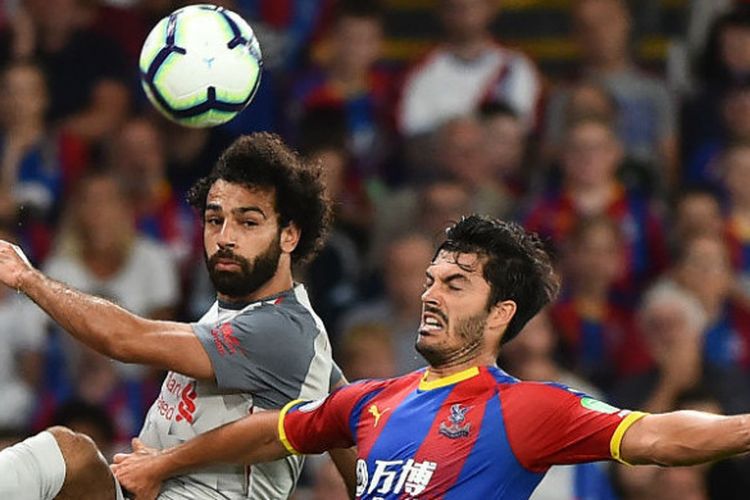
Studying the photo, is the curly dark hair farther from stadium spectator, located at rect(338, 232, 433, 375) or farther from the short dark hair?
stadium spectator, located at rect(338, 232, 433, 375)

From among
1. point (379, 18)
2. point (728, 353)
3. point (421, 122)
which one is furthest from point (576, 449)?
point (379, 18)

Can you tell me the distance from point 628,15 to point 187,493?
630 centimetres

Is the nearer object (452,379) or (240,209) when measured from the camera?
(452,379)

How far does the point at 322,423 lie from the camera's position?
6285mm

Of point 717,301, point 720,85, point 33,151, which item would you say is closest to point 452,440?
point 717,301

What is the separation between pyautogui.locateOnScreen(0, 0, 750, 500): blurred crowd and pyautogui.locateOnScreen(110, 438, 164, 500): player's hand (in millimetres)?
2781

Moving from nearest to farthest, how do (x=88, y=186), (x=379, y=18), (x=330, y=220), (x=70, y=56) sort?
(x=330, y=220) → (x=88, y=186) → (x=70, y=56) → (x=379, y=18)

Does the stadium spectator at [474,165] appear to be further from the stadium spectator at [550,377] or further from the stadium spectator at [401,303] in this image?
the stadium spectator at [550,377]

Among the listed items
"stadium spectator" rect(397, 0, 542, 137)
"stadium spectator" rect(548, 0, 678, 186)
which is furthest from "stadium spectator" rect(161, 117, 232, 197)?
"stadium spectator" rect(548, 0, 678, 186)

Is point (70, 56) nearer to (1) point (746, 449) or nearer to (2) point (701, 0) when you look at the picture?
(2) point (701, 0)

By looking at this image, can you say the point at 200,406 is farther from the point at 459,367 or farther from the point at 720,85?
the point at 720,85

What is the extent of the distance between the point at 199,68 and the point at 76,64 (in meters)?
4.76

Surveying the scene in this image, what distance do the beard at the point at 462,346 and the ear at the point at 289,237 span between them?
0.76 m

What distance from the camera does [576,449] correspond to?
5.75 metres
